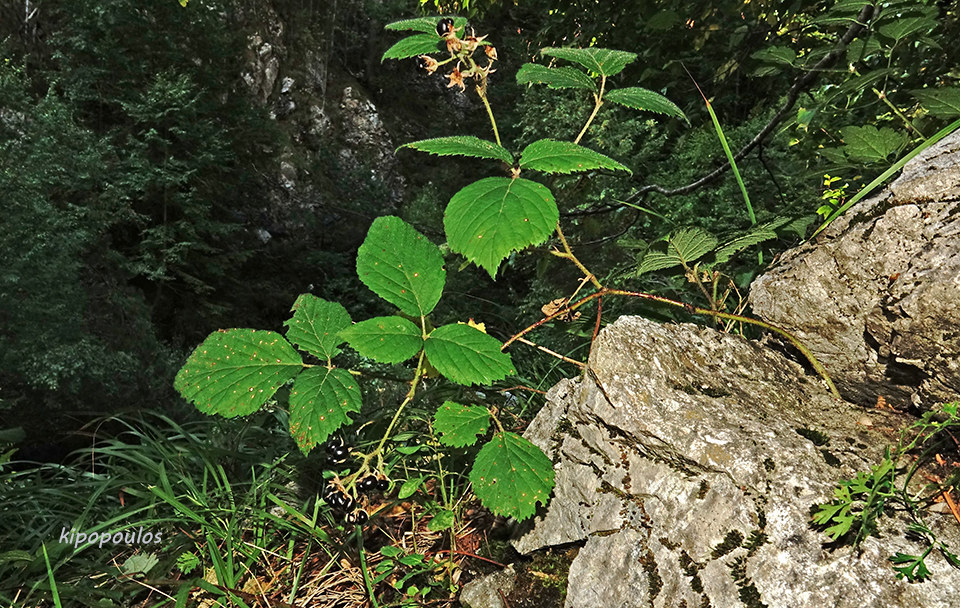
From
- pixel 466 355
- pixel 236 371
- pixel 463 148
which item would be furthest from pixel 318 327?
pixel 463 148

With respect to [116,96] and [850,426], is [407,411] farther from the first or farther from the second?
[116,96]

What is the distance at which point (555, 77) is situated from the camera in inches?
34.7

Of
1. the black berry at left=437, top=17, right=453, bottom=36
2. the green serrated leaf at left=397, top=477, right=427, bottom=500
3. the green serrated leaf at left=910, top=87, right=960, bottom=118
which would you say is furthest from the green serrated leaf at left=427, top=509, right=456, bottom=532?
the green serrated leaf at left=910, top=87, right=960, bottom=118

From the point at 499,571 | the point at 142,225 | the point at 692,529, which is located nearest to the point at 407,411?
the point at 499,571

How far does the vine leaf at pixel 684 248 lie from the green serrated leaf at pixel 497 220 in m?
0.46

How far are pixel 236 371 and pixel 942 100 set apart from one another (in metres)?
1.39

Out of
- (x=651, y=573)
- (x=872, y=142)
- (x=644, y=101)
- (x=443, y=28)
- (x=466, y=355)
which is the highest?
(x=443, y=28)

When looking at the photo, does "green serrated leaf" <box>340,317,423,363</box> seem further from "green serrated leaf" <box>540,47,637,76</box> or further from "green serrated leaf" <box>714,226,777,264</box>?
"green serrated leaf" <box>714,226,777,264</box>

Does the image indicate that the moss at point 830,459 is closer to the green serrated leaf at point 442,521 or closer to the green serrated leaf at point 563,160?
the green serrated leaf at point 563,160

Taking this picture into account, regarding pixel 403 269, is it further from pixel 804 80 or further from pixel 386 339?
pixel 804 80

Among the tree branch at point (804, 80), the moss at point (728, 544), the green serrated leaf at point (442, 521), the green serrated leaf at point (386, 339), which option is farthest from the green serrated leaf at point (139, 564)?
the tree branch at point (804, 80)

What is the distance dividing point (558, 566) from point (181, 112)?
917 centimetres

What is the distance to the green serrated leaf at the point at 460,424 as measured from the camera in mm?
832

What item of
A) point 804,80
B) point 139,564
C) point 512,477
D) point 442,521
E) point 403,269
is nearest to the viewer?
point 512,477
